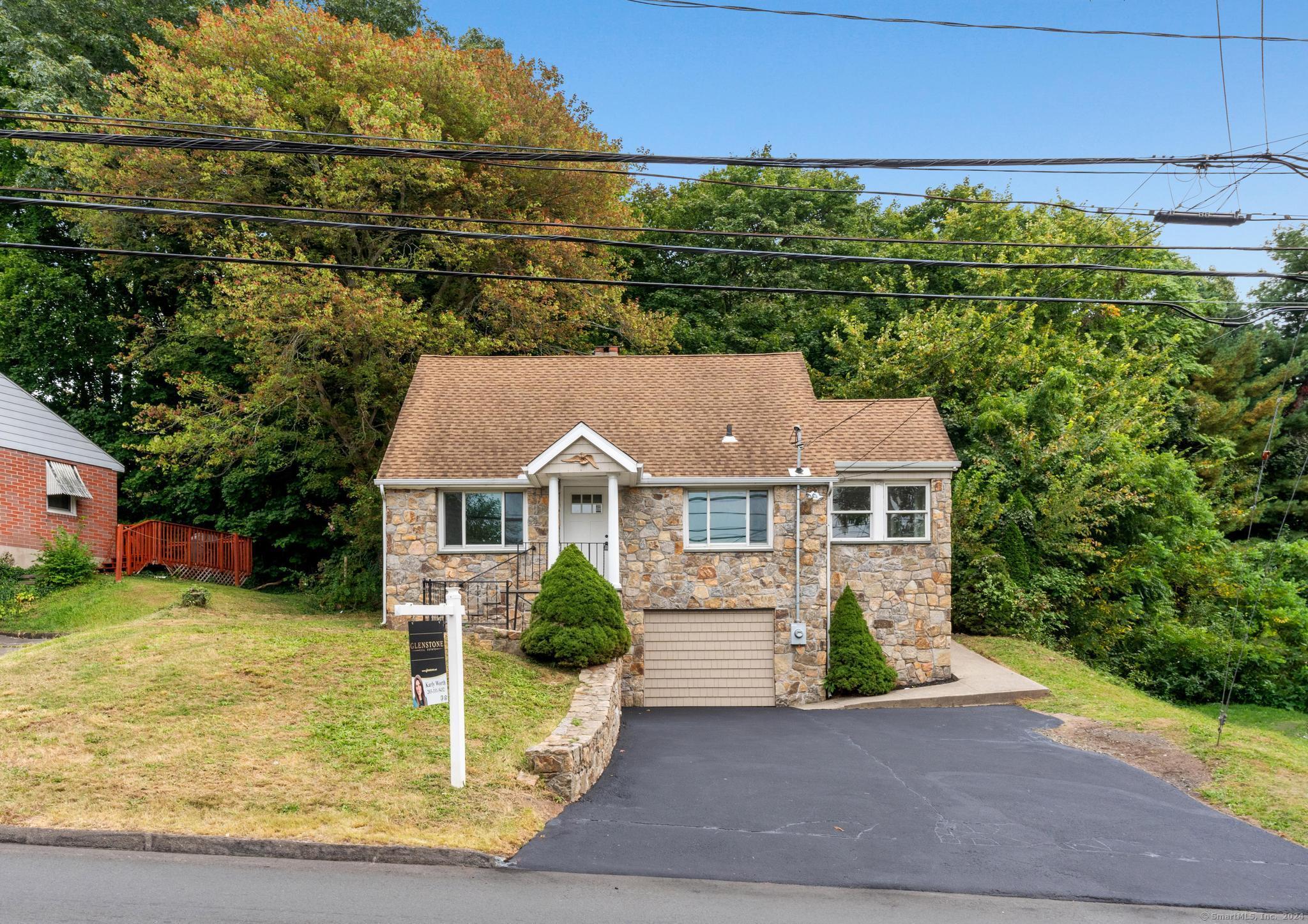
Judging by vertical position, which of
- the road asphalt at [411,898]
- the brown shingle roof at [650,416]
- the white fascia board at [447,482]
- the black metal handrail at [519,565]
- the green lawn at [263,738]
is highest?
the brown shingle roof at [650,416]

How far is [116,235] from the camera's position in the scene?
2453 centimetres

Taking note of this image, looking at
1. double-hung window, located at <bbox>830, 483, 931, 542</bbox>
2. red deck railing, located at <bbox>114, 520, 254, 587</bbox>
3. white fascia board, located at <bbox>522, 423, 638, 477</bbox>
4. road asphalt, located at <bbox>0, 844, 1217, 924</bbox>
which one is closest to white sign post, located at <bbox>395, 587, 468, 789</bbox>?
road asphalt, located at <bbox>0, 844, 1217, 924</bbox>

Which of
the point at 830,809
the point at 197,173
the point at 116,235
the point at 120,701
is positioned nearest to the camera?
the point at 830,809

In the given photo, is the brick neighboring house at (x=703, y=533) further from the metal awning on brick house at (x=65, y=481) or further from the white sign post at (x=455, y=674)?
the metal awning on brick house at (x=65, y=481)

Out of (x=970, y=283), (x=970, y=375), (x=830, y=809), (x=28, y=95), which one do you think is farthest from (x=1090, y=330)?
A: (x=28, y=95)

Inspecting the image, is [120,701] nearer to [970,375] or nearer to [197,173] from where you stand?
[197,173]

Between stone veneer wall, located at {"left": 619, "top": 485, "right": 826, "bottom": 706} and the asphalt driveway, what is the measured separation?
4338 millimetres

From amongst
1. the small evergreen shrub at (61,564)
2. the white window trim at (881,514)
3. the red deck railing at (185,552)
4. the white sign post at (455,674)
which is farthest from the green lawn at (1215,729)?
the small evergreen shrub at (61,564)

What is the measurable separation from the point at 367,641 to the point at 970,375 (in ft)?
59.2

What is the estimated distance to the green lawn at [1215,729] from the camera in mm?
10117

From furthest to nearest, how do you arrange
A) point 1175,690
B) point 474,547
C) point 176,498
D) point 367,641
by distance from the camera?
point 176,498
point 1175,690
point 474,547
point 367,641

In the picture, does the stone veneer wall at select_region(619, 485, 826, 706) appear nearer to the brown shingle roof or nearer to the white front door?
the white front door

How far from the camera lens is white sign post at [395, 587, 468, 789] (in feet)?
28.1

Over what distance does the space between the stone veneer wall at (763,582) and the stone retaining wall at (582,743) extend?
3.85 metres
